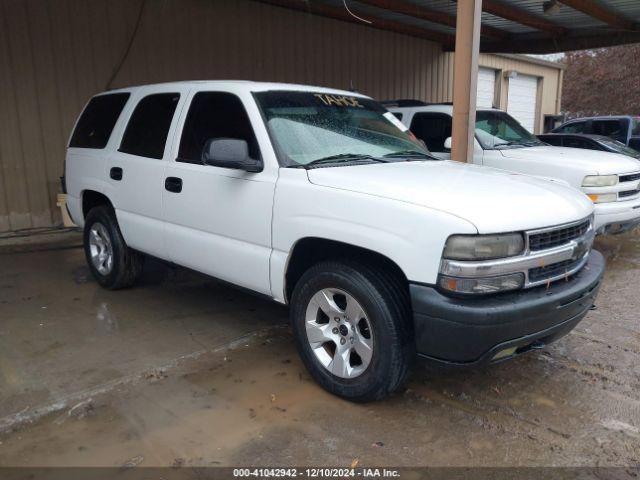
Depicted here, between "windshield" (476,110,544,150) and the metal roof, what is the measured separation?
2436mm

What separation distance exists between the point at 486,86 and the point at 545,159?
11.8 meters

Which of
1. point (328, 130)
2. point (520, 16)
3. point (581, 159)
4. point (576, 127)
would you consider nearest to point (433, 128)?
point (581, 159)

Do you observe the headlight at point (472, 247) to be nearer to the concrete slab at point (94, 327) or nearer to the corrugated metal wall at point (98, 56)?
the concrete slab at point (94, 327)

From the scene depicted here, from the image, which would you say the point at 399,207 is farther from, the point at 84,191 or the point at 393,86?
the point at 393,86

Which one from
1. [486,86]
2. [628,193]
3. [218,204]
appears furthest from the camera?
[486,86]

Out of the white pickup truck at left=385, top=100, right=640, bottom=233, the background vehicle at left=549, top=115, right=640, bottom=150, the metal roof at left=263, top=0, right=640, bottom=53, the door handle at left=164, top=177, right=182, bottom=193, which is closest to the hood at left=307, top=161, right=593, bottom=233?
the door handle at left=164, top=177, right=182, bottom=193

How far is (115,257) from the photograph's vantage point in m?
5.43

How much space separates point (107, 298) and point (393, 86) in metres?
10.0

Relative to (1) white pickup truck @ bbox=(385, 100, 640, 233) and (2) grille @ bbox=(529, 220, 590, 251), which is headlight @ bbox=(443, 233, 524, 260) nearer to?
(2) grille @ bbox=(529, 220, 590, 251)

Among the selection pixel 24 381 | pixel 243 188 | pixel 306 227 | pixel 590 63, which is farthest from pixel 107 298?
pixel 590 63

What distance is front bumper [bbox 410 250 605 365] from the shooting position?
2.89m

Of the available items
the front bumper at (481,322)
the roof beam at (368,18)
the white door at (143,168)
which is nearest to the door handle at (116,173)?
the white door at (143,168)

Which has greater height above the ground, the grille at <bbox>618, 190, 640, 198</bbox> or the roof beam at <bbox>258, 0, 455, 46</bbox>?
the roof beam at <bbox>258, 0, 455, 46</bbox>

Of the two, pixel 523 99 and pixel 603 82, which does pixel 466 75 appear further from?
pixel 603 82
